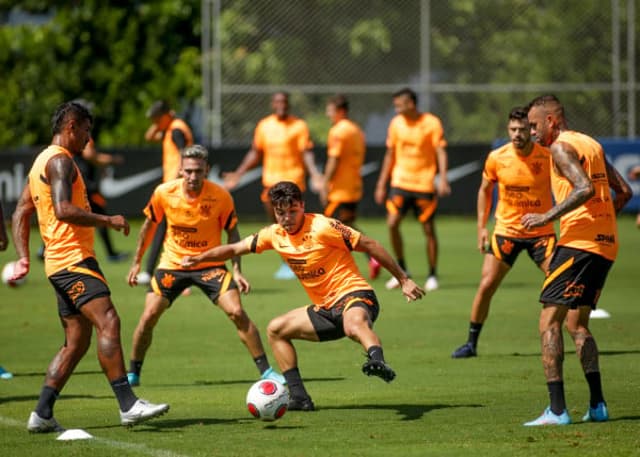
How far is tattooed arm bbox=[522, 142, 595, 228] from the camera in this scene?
8930 millimetres

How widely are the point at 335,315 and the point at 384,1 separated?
2042 cm

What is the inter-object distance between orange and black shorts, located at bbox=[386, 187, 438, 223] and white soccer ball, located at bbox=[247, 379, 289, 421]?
894cm

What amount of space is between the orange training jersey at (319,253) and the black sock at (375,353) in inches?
31.4

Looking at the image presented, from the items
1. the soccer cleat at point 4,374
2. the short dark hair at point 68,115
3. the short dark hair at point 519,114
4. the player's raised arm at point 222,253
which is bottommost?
the soccer cleat at point 4,374

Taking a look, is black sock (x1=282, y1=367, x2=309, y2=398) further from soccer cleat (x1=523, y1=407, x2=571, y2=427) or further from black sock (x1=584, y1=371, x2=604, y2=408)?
black sock (x1=584, y1=371, x2=604, y2=408)

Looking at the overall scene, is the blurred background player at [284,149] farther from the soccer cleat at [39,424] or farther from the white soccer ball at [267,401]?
the soccer cleat at [39,424]

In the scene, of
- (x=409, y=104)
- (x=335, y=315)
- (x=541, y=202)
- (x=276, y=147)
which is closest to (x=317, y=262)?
(x=335, y=315)

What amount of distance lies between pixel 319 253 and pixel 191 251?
1877mm

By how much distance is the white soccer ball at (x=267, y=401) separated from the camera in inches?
374

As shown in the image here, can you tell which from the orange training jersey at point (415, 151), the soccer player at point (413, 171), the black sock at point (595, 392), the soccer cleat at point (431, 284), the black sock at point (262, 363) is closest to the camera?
the black sock at point (595, 392)

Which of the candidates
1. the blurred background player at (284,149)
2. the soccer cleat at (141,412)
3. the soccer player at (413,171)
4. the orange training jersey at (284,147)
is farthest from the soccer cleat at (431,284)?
the soccer cleat at (141,412)

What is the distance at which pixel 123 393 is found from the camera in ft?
30.5

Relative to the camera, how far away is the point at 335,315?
1013 cm

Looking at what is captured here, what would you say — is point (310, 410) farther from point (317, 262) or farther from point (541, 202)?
point (541, 202)
